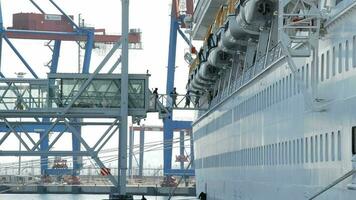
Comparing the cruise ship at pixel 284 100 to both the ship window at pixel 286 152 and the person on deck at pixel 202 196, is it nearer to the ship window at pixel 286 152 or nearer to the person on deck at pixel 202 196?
the ship window at pixel 286 152

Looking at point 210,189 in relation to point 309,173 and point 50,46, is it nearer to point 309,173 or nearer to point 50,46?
point 309,173

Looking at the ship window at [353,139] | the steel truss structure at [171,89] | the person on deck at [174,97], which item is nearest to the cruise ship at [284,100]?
the ship window at [353,139]

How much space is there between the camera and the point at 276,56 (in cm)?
2867

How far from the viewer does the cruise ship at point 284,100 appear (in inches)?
807

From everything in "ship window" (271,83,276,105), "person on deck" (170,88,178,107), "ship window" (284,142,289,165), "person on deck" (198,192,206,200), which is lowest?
"person on deck" (198,192,206,200)

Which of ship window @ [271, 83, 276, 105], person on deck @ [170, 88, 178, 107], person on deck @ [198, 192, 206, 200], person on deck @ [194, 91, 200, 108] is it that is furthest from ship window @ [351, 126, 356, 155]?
person on deck @ [194, 91, 200, 108]

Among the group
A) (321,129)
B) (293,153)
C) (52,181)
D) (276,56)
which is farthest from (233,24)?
(52,181)

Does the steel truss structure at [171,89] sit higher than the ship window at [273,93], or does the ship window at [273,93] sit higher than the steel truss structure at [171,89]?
the steel truss structure at [171,89]

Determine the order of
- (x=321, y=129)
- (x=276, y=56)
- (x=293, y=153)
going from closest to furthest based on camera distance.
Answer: (x=321, y=129) → (x=293, y=153) → (x=276, y=56)

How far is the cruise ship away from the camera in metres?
20.5

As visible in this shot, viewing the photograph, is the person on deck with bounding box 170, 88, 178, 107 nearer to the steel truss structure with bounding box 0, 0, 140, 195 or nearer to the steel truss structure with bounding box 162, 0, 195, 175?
the steel truss structure with bounding box 0, 0, 140, 195

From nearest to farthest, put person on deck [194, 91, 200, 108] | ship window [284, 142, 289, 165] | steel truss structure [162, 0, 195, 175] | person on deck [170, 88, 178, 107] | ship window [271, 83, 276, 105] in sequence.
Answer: ship window [284, 142, 289, 165]
ship window [271, 83, 276, 105]
person on deck [170, 88, 178, 107]
person on deck [194, 91, 200, 108]
steel truss structure [162, 0, 195, 175]

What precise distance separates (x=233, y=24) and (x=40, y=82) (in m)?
15.7

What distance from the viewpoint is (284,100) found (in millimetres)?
26359
